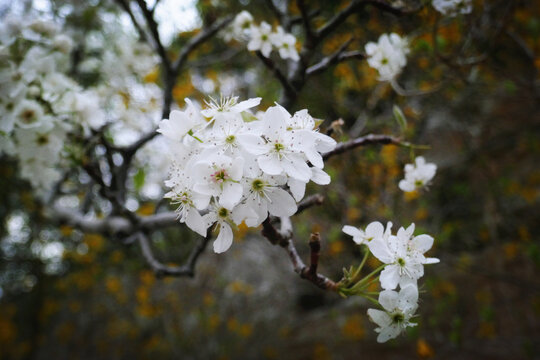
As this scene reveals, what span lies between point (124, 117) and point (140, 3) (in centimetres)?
139

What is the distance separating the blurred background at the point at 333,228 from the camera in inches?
106

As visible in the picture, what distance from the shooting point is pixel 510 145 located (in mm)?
3900

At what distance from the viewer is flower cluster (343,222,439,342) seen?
82 cm

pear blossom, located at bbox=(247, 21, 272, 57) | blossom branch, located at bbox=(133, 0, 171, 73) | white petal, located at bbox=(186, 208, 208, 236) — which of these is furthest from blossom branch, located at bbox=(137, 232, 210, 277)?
blossom branch, located at bbox=(133, 0, 171, 73)

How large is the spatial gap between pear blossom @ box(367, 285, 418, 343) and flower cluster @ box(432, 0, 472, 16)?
126cm

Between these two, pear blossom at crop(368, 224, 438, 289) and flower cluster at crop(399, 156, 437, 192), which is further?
flower cluster at crop(399, 156, 437, 192)

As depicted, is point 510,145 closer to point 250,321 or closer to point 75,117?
point 250,321

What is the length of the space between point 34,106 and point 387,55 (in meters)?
1.58

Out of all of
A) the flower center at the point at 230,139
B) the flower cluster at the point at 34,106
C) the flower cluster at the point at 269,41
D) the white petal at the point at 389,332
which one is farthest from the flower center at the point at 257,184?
the flower cluster at the point at 34,106

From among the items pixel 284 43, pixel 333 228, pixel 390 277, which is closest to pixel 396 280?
pixel 390 277

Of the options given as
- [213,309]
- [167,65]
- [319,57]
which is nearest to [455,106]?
[319,57]

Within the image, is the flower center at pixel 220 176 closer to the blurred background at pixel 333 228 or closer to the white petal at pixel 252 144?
the white petal at pixel 252 144

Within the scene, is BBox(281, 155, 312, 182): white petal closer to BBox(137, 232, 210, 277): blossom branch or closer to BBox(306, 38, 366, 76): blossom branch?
BBox(137, 232, 210, 277): blossom branch

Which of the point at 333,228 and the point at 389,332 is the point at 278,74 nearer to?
the point at 389,332
